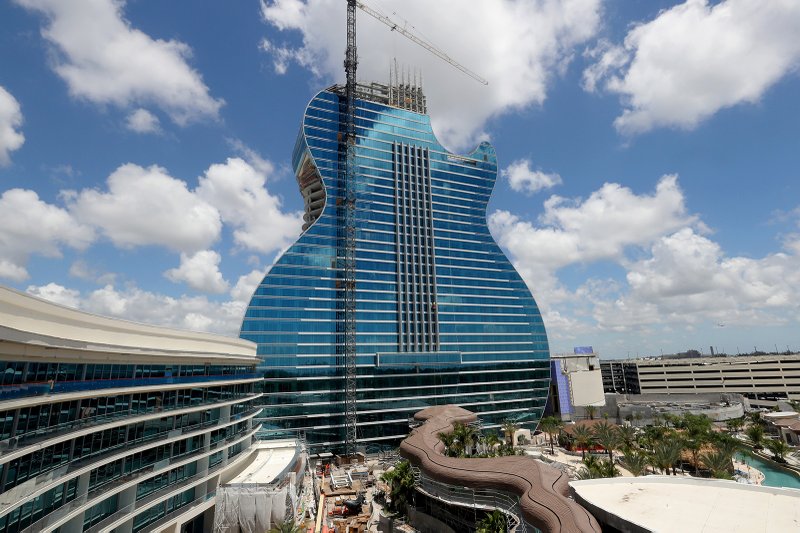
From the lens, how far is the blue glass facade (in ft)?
302

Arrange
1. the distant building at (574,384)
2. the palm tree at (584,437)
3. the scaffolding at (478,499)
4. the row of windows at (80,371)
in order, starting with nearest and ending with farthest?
the row of windows at (80,371) → the scaffolding at (478,499) → the palm tree at (584,437) → the distant building at (574,384)

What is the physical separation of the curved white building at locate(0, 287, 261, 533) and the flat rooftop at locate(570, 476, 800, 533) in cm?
3941

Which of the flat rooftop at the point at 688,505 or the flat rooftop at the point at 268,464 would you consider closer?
the flat rooftop at the point at 688,505

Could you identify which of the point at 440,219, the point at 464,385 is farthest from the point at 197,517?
the point at 440,219

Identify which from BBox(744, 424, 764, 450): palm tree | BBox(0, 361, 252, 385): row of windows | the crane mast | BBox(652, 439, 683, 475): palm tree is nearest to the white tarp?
BBox(0, 361, 252, 385): row of windows

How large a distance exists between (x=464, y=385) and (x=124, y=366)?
83667 millimetres

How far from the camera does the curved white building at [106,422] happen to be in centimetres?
2842

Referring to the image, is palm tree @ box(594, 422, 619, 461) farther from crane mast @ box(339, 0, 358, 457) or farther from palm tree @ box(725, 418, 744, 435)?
palm tree @ box(725, 418, 744, 435)

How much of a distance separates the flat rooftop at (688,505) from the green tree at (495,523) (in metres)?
6.74

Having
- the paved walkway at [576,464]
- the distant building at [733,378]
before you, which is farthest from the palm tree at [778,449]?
the distant building at [733,378]

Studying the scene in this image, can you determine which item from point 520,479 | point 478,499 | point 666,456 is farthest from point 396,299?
point 520,479

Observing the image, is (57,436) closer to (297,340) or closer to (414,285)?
(297,340)

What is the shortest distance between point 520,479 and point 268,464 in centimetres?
3939

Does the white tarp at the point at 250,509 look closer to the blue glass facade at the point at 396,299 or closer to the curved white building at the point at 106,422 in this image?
the curved white building at the point at 106,422
